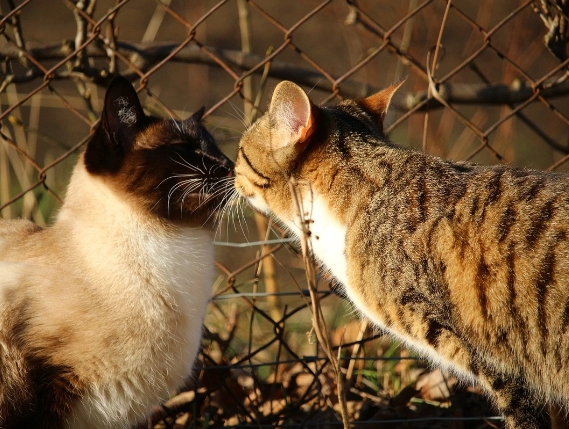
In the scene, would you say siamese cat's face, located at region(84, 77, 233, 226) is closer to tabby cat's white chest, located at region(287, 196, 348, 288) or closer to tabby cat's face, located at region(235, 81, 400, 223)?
tabby cat's face, located at region(235, 81, 400, 223)

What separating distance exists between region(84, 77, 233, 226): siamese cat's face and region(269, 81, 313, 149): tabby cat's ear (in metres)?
0.32

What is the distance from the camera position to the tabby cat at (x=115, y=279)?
2359 millimetres

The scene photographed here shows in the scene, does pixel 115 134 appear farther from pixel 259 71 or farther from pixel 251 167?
pixel 259 71

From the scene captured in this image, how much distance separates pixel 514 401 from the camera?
2.28m

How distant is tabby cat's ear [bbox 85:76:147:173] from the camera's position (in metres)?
2.62

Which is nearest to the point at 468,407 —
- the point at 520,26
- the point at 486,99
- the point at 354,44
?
the point at 486,99

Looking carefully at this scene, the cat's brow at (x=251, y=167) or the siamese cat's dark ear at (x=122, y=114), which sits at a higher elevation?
the siamese cat's dark ear at (x=122, y=114)

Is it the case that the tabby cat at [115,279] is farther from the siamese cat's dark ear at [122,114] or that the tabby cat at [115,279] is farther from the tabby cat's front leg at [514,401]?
the tabby cat's front leg at [514,401]

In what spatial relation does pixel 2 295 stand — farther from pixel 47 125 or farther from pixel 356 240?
pixel 47 125

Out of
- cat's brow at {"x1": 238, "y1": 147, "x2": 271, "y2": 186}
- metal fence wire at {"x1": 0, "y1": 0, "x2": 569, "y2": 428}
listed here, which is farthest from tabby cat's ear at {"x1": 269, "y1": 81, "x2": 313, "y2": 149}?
metal fence wire at {"x1": 0, "y1": 0, "x2": 569, "y2": 428}

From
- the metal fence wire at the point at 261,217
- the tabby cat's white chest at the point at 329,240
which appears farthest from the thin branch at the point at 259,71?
the tabby cat's white chest at the point at 329,240

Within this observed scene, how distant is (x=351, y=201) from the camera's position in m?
2.61

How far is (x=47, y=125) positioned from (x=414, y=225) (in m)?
5.36

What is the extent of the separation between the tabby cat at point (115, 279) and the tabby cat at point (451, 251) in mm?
470
